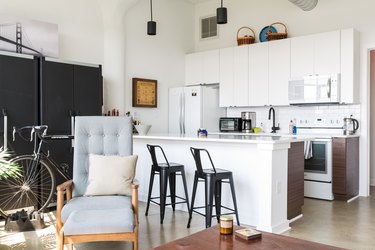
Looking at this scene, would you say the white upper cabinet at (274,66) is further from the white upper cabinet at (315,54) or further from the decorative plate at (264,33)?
the decorative plate at (264,33)

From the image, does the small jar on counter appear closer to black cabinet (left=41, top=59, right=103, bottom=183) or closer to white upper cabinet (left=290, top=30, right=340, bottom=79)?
black cabinet (left=41, top=59, right=103, bottom=183)

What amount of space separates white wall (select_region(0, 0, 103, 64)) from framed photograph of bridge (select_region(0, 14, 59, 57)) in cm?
35

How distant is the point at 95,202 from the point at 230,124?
13.5ft

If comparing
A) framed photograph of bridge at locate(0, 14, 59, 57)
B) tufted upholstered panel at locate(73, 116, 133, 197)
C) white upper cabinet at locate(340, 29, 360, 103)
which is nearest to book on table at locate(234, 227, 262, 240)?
tufted upholstered panel at locate(73, 116, 133, 197)

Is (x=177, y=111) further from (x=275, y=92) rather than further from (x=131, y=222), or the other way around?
(x=131, y=222)

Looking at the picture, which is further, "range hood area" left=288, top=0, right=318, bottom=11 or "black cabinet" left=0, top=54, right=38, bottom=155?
"range hood area" left=288, top=0, right=318, bottom=11

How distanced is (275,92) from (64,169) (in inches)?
146

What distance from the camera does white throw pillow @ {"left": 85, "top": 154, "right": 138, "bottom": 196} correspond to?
3367 mm

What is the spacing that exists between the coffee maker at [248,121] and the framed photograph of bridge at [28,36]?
3521mm

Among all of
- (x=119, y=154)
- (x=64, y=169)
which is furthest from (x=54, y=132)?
(x=119, y=154)

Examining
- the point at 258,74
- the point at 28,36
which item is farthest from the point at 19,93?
the point at 258,74

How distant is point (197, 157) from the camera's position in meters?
3.76

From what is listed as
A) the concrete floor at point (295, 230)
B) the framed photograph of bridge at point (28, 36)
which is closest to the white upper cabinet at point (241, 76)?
the concrete floor at point (295, 230)

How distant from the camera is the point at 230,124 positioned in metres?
6.89
